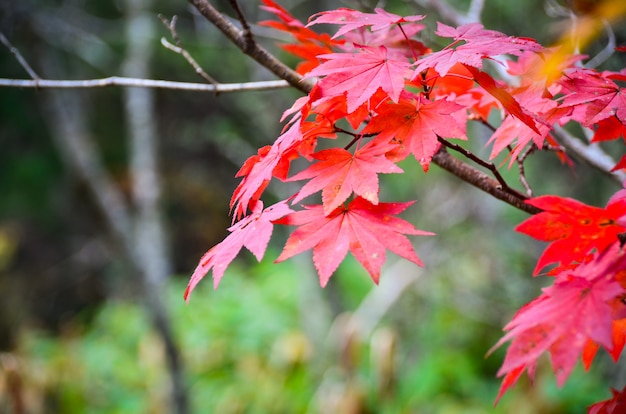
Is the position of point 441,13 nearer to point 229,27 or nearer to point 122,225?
point 229,27

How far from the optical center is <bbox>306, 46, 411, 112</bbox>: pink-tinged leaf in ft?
2.38

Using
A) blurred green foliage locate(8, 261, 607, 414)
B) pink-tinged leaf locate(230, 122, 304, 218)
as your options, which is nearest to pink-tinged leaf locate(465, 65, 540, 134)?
pink-tinged leaf locate(230, 122, 304, 218)

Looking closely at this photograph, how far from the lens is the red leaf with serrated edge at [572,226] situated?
679 mm

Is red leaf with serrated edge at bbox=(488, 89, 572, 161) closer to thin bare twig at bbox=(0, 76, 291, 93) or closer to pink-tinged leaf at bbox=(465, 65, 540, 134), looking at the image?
pink-tinged leaf at bbox=(465, 65, 540, 134)

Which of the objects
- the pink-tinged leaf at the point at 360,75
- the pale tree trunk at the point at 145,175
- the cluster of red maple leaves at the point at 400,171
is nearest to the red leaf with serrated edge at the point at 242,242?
the cluster of red maple leaves at the point at 400,171

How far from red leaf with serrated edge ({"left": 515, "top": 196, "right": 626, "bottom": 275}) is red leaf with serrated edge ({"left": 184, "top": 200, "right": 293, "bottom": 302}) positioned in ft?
1.16

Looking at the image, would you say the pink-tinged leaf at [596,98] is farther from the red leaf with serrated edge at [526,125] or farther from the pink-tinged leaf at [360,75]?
the pink-tinged leaf at [360,75]

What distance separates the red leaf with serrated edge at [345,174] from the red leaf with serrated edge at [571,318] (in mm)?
252

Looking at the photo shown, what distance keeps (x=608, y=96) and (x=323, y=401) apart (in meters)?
2.22

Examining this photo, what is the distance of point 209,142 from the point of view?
789cm

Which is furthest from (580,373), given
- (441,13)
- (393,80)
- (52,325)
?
(52,325)

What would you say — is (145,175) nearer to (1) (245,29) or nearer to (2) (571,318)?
(1) (245,29)

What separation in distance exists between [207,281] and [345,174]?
6.11 meters

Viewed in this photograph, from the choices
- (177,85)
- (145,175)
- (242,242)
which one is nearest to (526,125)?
(242,242)
